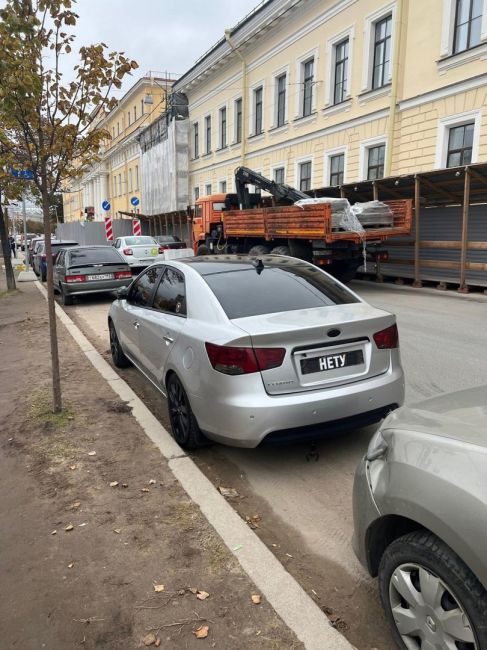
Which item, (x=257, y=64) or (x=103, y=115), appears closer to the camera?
(x=103, y=115)

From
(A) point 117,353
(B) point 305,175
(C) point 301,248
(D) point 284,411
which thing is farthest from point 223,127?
(D) point 284,411

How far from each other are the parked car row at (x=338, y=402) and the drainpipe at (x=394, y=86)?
14788 mm

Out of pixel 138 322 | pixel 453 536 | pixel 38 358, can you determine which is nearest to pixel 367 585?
pixel 453 536

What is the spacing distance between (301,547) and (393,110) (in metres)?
18.0

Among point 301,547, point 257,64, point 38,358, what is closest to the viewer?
point 301,547

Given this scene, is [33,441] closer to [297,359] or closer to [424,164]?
[297,359]

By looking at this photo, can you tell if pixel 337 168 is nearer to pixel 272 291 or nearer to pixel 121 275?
pixel 121 275

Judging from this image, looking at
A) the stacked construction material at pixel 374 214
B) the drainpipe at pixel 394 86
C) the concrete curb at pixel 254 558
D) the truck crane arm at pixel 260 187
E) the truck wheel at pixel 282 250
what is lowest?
the concrete curb at pixel 254 558

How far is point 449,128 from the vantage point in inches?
639

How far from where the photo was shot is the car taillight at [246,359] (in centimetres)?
331

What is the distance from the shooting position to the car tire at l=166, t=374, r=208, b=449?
12.4 ft

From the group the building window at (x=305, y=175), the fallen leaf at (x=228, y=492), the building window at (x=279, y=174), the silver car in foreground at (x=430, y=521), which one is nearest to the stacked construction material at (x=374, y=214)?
the fallen leaf at (x=228, y=492)

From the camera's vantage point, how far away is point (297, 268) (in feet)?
14.8

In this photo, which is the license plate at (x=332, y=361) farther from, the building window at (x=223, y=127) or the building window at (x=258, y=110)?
the building window at (x=223, y=127)
